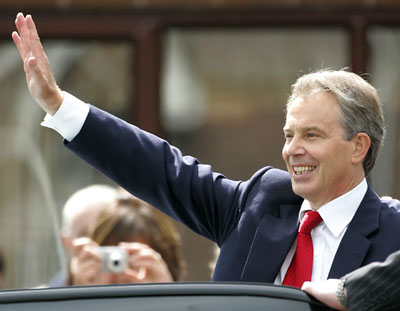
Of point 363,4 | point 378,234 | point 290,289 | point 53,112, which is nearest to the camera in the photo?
point 290,289

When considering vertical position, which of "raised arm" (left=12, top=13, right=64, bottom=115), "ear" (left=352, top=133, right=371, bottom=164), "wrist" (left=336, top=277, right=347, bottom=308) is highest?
"raised arm" (left=12, top=13, right=64, bottom=115)

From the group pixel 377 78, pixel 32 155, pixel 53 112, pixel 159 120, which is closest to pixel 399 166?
pixel 377 78

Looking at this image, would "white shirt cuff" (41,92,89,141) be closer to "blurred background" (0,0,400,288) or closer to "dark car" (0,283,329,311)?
"dark car" (0,283,329,311)

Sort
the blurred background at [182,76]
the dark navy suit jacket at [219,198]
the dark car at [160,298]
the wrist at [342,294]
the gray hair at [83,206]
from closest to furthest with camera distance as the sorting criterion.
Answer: the dark car at [160,298] < the wrist at [342,294] < the dark navy suit jacket at [219,198] < the gray hair at [83,206] < the blurred background at [182,76]

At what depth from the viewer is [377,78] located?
6.41m

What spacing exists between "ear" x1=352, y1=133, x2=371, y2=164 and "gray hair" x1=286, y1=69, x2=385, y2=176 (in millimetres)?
16

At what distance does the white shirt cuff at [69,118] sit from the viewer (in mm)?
3293

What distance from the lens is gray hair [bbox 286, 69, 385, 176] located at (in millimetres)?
3215

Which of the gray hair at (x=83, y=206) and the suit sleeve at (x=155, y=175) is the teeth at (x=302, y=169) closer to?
the suit sleeve at (x=155, y=175)

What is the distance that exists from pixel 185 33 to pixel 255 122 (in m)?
0.71

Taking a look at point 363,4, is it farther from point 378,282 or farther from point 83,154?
point 378,282

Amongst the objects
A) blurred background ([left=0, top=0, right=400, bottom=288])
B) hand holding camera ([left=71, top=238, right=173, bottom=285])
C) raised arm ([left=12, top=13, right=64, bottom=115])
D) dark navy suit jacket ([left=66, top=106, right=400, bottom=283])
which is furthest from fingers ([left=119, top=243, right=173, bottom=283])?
blurred background ([left=0, top=0, right=400, bottom=288])

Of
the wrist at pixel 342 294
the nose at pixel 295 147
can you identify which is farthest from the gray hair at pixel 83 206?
the wrist at pixel 342 294

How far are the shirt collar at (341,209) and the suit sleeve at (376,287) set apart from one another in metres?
0.70
